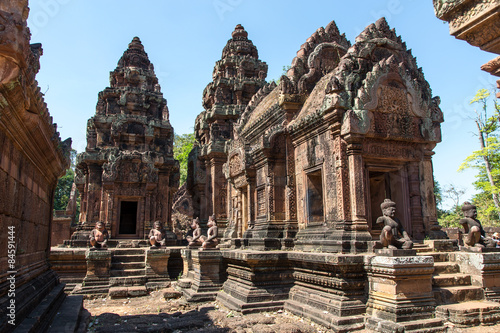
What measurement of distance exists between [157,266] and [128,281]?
101 centimetres

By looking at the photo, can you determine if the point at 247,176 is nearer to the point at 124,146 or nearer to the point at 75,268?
the point at 75,268

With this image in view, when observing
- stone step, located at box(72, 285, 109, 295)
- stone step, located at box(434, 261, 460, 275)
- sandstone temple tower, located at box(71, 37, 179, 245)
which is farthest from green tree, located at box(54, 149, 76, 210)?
stone step, located at box(434, 261, 460, 275)

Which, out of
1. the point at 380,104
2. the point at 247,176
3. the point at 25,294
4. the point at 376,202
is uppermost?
the point at 380,104

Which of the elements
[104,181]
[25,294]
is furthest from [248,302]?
[104,181]

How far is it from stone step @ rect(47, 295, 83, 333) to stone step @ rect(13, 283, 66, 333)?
87mm

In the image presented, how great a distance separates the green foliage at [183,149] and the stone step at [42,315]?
30.7 metres

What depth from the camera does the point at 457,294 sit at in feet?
20.2

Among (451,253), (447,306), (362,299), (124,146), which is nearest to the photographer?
(447,306)

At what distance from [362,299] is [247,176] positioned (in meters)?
4.95

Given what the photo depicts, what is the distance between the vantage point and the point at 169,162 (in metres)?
17.8

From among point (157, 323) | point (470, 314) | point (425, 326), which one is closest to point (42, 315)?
point (157, 323)

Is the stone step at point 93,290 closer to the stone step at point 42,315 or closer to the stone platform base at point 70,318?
the stone platform base at point 70,318

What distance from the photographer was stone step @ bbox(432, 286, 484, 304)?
6098mm

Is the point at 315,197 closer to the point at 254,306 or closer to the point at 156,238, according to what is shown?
the point at 254,306
